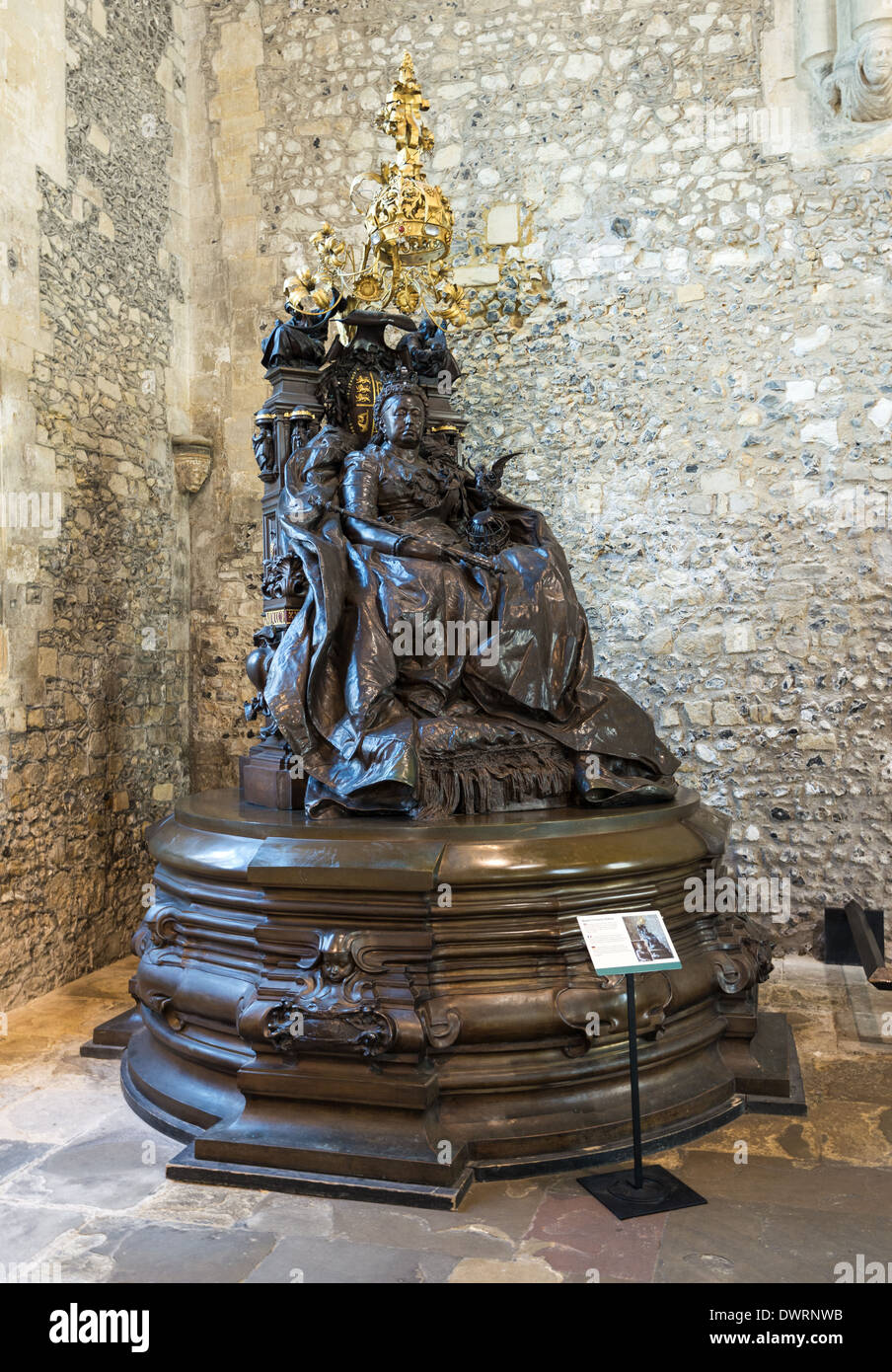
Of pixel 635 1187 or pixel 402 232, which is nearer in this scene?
pixel 635 1187

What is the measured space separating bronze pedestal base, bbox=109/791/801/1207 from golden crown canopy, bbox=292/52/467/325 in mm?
2662

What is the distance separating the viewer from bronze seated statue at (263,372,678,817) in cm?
379

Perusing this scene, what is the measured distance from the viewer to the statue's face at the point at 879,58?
5355 millimetres

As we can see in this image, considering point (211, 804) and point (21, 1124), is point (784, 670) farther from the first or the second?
point (21, 1124)

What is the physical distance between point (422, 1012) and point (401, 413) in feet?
8.00

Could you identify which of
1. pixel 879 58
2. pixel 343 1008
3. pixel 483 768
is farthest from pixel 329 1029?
pixel 879 58

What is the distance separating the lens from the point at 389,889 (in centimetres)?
309

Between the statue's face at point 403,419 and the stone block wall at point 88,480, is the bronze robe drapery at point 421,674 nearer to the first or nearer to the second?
the statue's face at point 403,419

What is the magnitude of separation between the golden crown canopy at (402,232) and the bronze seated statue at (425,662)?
0.74 metres

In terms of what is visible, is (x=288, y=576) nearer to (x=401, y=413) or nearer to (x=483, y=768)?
(x=401, y=413)

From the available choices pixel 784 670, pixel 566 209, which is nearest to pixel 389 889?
pixel 784 670

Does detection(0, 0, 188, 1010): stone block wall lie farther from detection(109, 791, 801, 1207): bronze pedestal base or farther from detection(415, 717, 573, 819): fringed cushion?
detection(415, 717, 573, 819): fringed cushion

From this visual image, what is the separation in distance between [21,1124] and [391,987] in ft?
4.39

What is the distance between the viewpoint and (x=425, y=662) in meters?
4.07
